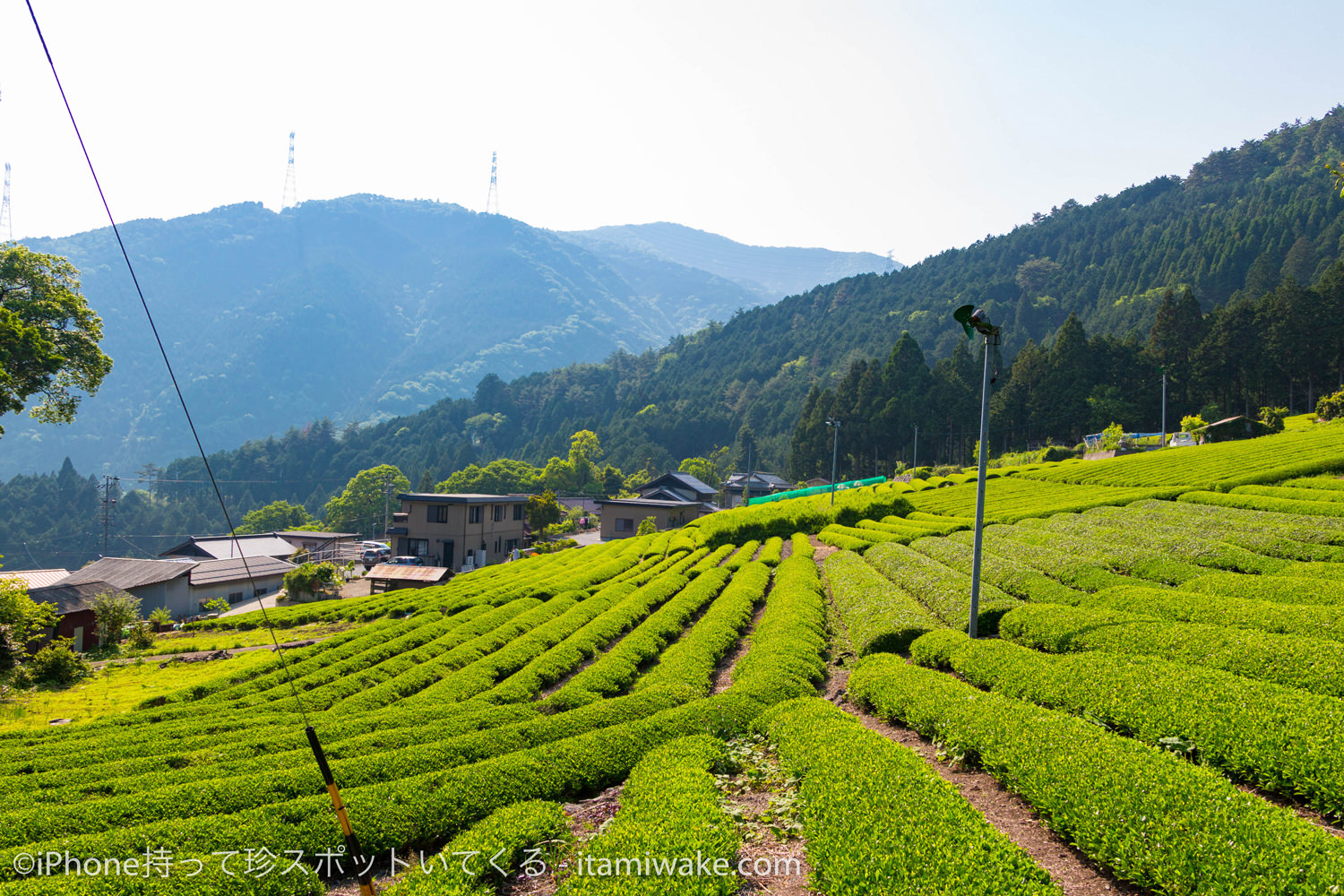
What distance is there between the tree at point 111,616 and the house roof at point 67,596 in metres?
0.44

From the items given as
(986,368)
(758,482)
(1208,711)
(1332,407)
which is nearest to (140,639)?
(986,368)

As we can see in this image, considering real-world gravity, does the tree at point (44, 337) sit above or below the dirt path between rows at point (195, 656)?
above

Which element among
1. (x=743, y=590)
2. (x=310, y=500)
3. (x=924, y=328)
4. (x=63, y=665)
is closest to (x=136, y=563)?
(x=63, y=665)

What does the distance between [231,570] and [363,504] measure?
58321mm

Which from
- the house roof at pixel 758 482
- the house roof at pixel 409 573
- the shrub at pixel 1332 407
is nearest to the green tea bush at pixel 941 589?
the house roof at pixel 409 573

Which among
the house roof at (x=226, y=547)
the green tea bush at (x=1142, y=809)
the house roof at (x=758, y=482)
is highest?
the green tea bush at (x=1142, y=809)

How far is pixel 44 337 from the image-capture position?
964 inches

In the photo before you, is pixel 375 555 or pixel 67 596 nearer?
pixel 67 596

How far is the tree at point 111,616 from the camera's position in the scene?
32.3 meters

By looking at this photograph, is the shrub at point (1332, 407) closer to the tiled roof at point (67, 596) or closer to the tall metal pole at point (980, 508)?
the tall metal pole at point (980, 508)

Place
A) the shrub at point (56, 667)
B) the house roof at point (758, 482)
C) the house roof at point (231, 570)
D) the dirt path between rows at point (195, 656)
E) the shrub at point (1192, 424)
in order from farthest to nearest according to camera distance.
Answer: the house roof at point (758, 482)
the shrub at point (1192, 424)
the house roof at point (231, 570)
the dirt path between rows at point (195, 656)
the shrub at point (56, 667)

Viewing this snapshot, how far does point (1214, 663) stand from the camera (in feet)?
36.6

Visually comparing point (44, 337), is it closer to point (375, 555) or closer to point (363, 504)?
point (375, 555)

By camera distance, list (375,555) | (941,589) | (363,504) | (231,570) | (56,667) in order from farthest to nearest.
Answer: (363,504)
(375,555)
(231,570)
(56,667)
(941,589)
